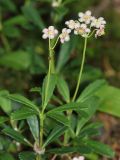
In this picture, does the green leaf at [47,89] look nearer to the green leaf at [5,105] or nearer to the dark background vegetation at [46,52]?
the green leaf at [5,105]

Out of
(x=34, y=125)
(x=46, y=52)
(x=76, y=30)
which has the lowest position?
(x=34, y=125)

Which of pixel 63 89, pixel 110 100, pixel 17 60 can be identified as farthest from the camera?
pixel 17 60

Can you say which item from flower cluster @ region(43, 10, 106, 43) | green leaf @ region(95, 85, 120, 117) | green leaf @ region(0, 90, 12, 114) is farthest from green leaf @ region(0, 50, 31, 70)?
flower cluster @ region(43, 10, 106, 43)

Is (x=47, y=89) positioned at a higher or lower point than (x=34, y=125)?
higher

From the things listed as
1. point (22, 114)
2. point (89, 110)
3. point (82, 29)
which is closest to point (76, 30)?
point (82, 29)

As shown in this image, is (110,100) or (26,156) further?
(110,100)

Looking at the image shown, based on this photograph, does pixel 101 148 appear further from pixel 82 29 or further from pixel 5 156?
pixel 82 29

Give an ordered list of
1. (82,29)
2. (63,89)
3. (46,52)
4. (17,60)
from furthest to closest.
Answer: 1. (46,52)
2. (17,60)
3. (63,89)
4. (82,29)

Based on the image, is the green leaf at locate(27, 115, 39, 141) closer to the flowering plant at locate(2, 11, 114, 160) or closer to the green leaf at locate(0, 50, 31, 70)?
the flowering plant at locate(2, 11, 114, 160)
